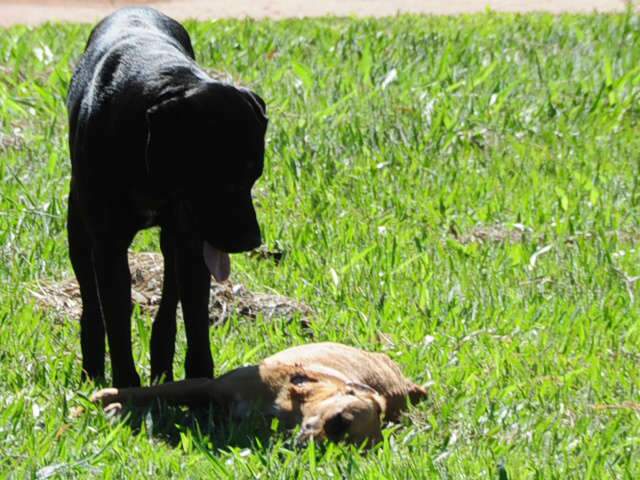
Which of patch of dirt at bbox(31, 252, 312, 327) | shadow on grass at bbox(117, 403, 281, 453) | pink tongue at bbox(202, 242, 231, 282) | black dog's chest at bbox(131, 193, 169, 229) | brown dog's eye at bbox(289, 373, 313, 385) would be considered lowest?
patch of dirt at bbox(31, 252, 312, 327)

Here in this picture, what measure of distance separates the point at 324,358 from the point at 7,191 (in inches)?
110

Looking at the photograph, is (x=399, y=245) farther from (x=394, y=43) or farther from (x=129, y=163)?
(x=394, y=43)

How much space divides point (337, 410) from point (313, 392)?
17 centimetres

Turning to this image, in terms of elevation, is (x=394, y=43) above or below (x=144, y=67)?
below

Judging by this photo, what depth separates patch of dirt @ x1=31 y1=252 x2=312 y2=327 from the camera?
20.3ft

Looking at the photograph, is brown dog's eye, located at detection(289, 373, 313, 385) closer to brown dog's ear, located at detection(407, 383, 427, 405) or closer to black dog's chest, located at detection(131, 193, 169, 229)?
brown dog's ear, located at detection(407, 383, 427, 405)

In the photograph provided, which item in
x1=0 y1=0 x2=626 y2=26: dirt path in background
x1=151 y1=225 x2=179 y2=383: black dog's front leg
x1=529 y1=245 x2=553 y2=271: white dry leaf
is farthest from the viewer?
x1=0 y1=0 x2=626 y2=26: dirt path in background

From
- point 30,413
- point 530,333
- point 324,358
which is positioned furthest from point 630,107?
point 30,413

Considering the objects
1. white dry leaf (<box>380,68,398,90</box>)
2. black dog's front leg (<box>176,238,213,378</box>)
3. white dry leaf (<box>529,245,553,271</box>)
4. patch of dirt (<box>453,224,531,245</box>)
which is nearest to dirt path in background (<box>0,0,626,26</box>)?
white dry leaf (<box>380,68,398,90</box>)

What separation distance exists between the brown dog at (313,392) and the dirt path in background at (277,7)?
661cm

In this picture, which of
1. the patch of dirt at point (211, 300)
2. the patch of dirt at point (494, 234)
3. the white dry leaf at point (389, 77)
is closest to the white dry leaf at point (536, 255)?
the patch of dirt at point (494, 234)

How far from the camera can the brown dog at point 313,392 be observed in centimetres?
470

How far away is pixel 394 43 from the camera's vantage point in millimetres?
9844

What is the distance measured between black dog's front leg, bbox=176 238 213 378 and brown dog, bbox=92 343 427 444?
0.23 metres
